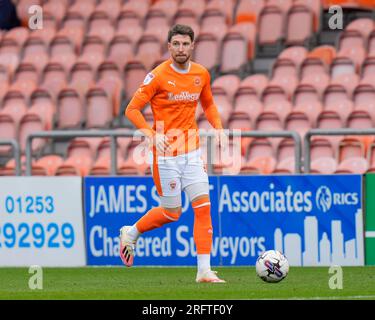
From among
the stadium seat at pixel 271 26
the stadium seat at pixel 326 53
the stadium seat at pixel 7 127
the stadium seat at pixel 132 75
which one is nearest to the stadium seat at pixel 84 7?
the stadium seat at pixel 132 75

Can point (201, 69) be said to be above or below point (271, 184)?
above

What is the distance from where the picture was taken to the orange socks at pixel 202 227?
1168 centimetres

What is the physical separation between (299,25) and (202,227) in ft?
28.2

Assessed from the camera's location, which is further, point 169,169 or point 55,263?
point 55,263

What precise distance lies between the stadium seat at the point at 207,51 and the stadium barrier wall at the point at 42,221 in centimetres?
549

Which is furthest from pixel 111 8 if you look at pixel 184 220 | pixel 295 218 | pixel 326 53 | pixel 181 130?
pixel 181 130

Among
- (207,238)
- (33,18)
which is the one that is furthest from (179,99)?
(33,18)

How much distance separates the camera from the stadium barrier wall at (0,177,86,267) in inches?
593

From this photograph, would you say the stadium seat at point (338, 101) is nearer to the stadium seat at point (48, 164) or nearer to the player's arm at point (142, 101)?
the stadium seat at point (48, 164)

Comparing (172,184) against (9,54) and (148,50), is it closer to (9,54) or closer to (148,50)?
(148,50)

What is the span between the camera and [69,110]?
19875 mm

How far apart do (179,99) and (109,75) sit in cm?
848

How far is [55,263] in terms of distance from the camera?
1512 cm
